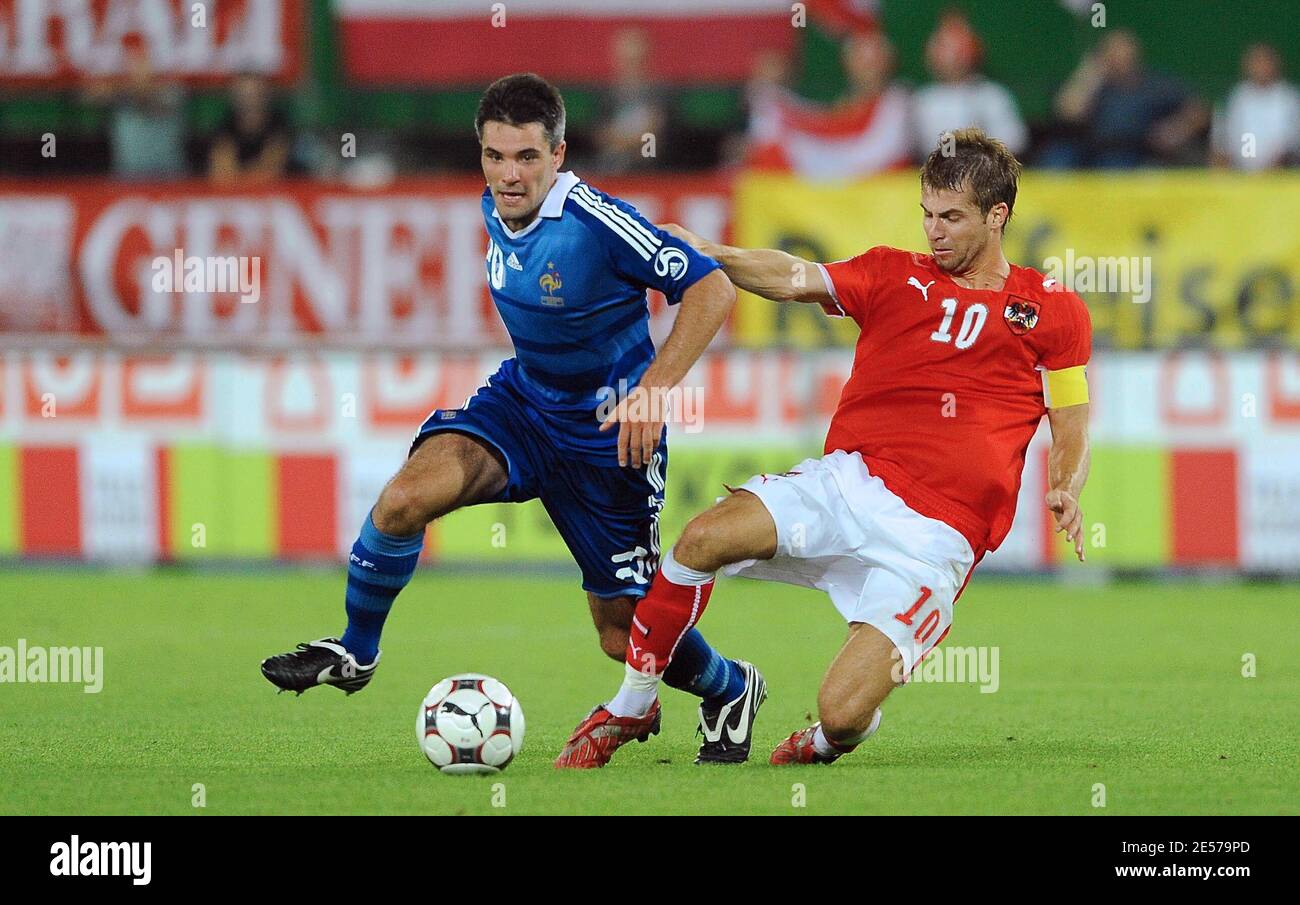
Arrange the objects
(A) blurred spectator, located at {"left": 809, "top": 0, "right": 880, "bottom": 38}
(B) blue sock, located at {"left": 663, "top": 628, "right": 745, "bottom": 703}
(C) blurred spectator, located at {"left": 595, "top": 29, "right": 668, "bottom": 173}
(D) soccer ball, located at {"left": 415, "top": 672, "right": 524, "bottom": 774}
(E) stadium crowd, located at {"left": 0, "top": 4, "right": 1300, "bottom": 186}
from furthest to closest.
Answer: (A) blurred spectator, located at {"left": 809, "top": 0, "right": 880, "bottom": 38}
(C) blurred spectator, located at {"left": 595, "top": 29, "right": 668, "bottom": 173}
(E) stadium crowd, located at {"left": 0, "top": 4, "right": 1300, "bottom": 186}
(B) blue sock, located at {"left": 663, "top": 628, "right": 745, "bottom": 703}
(D) soccer ball, located at {"left": 415, "top": 672, "right": 524, "bottom": 774}

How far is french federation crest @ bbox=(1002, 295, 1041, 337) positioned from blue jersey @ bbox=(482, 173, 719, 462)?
3.14ft

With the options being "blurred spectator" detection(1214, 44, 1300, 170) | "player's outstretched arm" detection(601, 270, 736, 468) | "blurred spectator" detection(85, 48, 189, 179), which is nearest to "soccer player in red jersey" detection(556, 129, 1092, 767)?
"player's outstretched arm" detection(601, 270, 736, 468)

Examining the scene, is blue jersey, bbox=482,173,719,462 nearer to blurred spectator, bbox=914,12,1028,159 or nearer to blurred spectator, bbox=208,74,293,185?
blurred spectator, bbox=914,12,1028,159

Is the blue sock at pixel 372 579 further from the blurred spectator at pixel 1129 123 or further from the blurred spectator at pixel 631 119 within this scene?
the blurred spectator at pixel 1129 123

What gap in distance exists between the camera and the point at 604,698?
8.63 m

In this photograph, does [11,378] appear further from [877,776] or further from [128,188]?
[877,776]

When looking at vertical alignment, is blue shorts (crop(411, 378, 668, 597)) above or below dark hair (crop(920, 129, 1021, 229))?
below

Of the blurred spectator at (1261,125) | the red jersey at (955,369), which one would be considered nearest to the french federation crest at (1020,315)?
the red jersey at (955,369)

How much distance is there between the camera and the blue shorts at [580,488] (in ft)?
23.2

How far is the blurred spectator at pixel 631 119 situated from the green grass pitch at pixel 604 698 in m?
3.79

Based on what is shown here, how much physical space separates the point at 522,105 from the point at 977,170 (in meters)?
1.45

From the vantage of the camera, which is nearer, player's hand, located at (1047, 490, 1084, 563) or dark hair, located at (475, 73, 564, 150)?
player's hand, located at (1047, 490, 1084, 563)

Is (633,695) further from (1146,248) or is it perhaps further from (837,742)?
(1146,248)

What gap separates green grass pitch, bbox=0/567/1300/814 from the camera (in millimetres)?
6074
